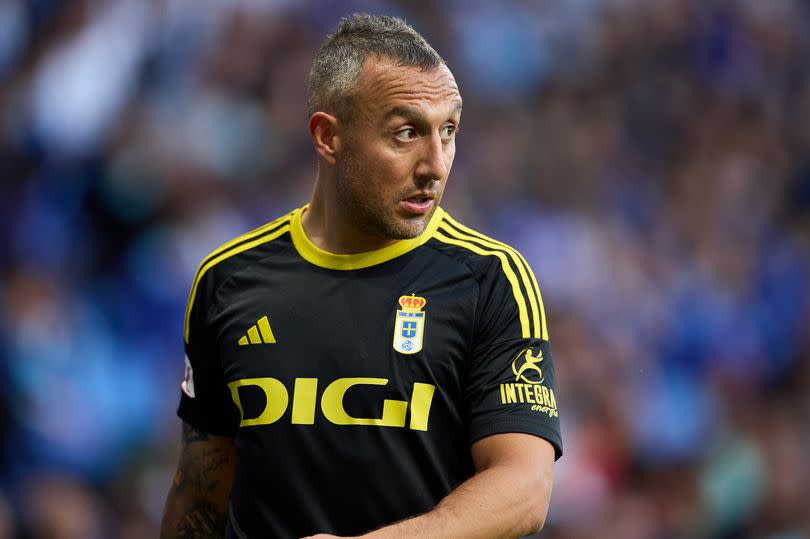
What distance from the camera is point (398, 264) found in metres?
3.52

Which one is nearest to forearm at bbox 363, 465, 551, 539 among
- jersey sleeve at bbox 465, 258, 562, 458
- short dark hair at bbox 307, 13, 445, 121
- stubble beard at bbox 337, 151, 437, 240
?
jersey sleeve at bbox 465, 258, 562, 458

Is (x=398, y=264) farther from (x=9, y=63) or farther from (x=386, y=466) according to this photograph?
(x=9, y=63)

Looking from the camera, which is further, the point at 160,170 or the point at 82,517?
the point at 160,170

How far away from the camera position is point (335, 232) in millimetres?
3572

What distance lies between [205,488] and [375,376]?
79 centimetres

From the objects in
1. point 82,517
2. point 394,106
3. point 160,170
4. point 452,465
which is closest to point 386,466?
point 452,465

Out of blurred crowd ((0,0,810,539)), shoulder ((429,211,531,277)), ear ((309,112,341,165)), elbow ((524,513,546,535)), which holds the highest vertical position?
blurred crowd ((0,0,810,539))

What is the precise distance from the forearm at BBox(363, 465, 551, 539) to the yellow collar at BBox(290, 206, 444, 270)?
0.74 m

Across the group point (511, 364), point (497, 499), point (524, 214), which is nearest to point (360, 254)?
point (511, 364)

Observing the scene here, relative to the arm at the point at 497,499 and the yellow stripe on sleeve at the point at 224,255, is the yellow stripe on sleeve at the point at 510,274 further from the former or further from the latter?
the yellow stripe on sleeve at the point at 224,255

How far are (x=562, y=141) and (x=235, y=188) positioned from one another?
265cm

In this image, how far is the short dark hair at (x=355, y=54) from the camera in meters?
3.39

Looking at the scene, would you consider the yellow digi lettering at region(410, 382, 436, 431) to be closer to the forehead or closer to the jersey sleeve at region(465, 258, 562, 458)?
the jersey sleeve at region(465, 258, 562, 458)

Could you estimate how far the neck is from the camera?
3.54 m
